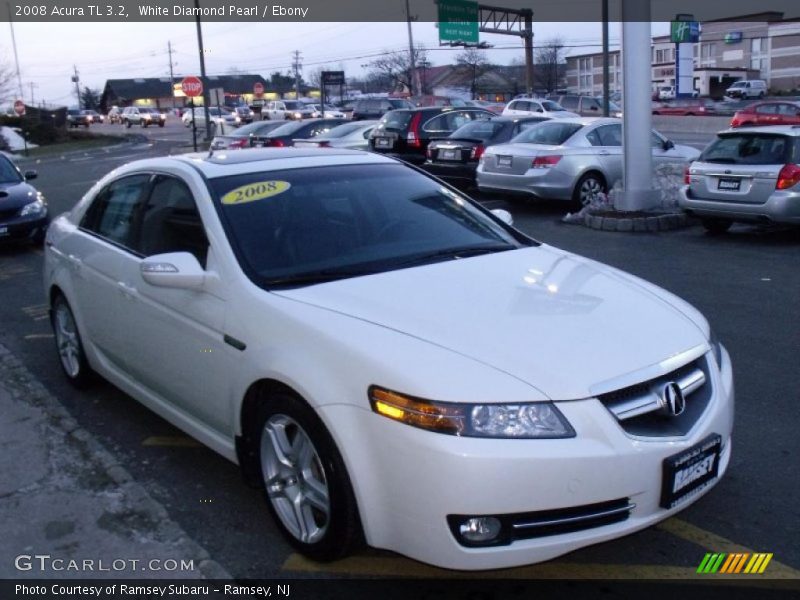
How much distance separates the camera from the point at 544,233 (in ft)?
39.9

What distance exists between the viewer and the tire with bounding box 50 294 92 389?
5.66 m

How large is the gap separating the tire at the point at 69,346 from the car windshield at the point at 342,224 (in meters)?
1.91

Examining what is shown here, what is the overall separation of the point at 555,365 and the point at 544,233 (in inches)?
364

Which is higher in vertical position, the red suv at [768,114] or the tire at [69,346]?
the red suv at [768,114]

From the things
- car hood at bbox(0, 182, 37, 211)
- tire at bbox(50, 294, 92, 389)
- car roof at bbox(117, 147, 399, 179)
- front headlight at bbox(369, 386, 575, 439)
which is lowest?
tire at bbox(50, 294, 92, 389)

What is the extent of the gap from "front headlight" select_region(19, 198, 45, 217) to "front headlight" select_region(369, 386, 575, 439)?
10.8m

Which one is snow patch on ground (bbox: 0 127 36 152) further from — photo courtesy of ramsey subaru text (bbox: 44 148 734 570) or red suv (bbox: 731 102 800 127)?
photo courtesy of ramsey subaru text (bbox: 44 148 734 570)

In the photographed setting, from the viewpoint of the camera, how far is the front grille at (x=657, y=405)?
3.09 m

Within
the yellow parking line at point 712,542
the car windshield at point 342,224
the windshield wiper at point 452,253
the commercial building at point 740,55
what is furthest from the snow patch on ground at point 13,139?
the commercial building at point 740,55

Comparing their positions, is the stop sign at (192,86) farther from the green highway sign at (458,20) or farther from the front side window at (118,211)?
the front side window at (118,211)

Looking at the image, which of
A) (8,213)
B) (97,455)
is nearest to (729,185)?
(97,455)

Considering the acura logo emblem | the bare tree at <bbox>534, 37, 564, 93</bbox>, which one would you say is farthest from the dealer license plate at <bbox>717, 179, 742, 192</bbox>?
the bare tree at <bbox>534, 37, 564, 93</bbox>

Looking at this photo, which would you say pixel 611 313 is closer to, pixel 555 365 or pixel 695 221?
pixel 555 365

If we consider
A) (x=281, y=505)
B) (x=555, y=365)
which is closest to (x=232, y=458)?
(x=281, y=505)
